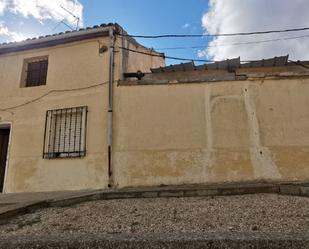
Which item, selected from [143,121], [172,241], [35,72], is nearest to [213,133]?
[143,121]

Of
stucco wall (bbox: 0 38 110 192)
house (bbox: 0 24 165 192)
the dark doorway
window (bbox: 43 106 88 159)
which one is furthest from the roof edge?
the dark doorway

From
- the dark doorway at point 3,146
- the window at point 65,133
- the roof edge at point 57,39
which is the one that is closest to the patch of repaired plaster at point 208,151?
the window at point 65,133

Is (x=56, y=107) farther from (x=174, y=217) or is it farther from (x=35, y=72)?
(x=174, y=217)

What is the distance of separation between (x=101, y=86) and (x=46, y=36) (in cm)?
232

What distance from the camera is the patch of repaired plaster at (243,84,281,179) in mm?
6609

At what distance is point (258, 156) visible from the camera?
265 inches

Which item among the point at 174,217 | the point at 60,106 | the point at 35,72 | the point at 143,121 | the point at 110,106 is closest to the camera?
the point at 174,217

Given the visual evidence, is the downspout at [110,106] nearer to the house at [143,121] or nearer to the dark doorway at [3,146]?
the house at [143,121]

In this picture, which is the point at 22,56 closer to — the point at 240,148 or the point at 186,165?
the point at 186,165

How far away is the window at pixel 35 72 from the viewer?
8.62 m

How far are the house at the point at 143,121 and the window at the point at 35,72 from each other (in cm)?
14

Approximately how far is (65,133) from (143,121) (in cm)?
216

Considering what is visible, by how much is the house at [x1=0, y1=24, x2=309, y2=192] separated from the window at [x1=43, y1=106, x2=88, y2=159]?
1.1 inches

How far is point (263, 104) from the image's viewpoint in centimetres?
708
